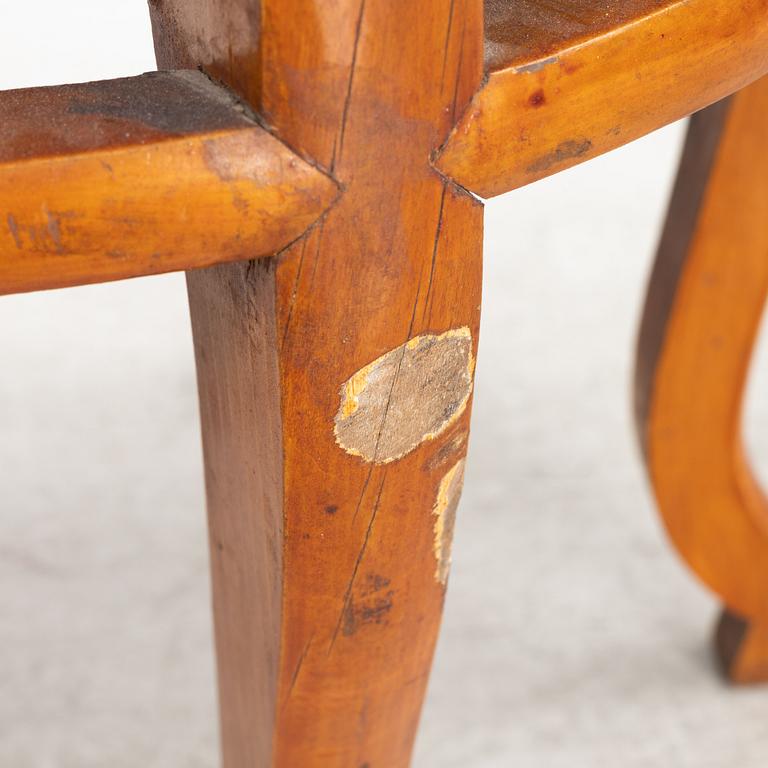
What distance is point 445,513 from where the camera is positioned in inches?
26.9

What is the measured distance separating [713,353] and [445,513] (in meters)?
0.54

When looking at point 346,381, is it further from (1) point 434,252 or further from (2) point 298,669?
(2) point 298,669

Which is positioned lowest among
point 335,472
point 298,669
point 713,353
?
point 713,353

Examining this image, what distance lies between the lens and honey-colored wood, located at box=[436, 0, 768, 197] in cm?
57

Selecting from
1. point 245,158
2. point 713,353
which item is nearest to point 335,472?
point 245,158

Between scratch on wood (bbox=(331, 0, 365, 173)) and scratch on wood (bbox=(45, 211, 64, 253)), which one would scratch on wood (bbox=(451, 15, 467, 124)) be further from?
scratch on wood (bbox=(45, 211, 64, 253))

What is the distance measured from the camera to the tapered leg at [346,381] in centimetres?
53

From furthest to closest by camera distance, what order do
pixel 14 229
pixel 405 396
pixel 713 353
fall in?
pixel 713 353 < pixel 405 396 < pixel 14 229

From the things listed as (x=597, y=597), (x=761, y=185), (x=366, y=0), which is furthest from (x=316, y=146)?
(x=597, y=597)

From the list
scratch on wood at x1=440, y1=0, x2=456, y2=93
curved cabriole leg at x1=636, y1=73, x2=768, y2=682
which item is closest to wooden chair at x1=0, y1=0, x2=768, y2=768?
scratch on wood at x1=440, y1=0, x2=456, y2=93

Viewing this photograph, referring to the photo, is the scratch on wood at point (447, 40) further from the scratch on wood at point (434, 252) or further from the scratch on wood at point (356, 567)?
the scratch on wood at point (356, 567)

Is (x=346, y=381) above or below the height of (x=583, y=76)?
below

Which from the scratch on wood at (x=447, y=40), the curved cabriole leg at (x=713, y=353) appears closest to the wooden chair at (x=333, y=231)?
the scratch on wood at (x=447, y=40)

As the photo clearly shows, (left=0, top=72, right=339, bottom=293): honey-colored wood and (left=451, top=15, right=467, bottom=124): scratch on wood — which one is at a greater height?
(left=451, top=15, right=467, bottom=124): scratch on wood
